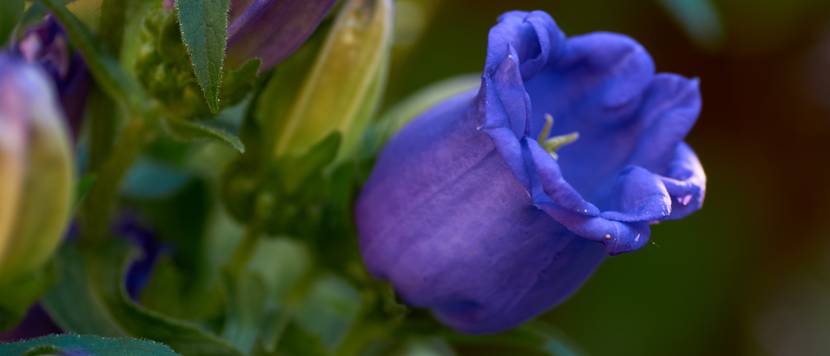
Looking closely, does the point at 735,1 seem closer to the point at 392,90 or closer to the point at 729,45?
the point at 729,45

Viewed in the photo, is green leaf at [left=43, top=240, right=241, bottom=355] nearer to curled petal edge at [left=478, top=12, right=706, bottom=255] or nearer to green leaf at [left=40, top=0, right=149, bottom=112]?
green leaf at [left=40, top=0, right=149, bottom=112]

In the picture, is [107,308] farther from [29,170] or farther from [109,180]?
[29,170]

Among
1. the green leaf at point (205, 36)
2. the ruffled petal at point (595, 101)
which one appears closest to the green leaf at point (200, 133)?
the green leaf at point (205, 36)

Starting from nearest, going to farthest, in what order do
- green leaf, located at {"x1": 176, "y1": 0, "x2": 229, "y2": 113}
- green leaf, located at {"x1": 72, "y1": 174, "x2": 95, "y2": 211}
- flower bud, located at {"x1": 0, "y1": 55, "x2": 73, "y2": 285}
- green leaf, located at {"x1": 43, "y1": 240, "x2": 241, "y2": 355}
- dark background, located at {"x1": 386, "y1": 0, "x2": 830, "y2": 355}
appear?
flower bud, located at {"x1": 0, "y1": 55, "x2": 73, "y2": 285}
green leaf, located at {"x1": 176, "y1": 0, "x2": 229, "y2": 113}
green leaf, located at {"x1": 72, "y1": 174, "x2": 95, "y2": 211}
green leaf, located at {"x1": 43, "y1": 240, "x2": 241, "y2": 355}
dark background, located at {"x1": 386, "y1": 0, "x2": 830, "y2": 355}

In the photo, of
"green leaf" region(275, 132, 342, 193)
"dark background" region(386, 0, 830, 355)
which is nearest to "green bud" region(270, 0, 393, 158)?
"green leaf" region(275, 132, 342, 193)

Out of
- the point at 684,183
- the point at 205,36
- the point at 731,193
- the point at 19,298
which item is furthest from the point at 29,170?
the point at 731,193

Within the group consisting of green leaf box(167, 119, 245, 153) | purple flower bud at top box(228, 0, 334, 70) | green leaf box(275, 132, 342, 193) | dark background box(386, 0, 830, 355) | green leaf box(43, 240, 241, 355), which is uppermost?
purple flower bud at top box(228, 0, 334, 70)
